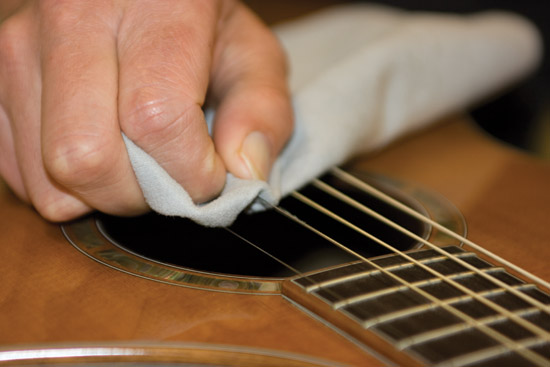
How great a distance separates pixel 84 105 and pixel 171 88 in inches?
2.3

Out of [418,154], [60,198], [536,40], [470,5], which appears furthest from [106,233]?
[470,5]

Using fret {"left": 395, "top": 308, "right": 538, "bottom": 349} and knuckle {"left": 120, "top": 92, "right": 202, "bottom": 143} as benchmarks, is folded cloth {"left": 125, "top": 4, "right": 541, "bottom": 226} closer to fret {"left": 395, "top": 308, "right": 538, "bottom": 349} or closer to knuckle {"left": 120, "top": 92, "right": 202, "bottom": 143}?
knuckle {"left": 120, "top": 92, "right": 202, "bottom": 143}

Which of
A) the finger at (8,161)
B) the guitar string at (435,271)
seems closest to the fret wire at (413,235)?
the guitar string at (435,271)

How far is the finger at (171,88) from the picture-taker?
1.28 feet

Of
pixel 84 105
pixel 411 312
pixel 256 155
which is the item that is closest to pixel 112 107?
pixel 84 105

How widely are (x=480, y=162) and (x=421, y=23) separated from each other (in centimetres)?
19

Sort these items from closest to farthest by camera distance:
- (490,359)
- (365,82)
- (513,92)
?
(490,359) < (365,82) < (513,92)

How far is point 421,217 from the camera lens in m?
0.46

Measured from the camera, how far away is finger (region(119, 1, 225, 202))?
0.39 meters

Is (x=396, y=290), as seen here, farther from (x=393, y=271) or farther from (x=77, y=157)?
(x=77, y=157)

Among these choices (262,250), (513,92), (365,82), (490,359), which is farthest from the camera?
(513,92)

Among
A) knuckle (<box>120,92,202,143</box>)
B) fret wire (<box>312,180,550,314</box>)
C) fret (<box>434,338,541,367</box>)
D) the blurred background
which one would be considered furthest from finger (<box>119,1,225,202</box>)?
the blurred background

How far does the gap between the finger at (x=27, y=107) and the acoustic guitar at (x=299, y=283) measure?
2cm

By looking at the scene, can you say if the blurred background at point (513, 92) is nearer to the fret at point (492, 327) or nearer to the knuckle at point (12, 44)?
the fret at point (492, 327)
